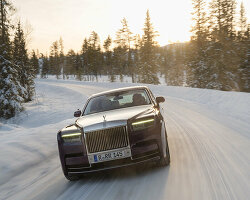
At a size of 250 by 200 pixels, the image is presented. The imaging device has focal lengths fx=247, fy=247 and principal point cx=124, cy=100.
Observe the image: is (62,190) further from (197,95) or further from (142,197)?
(197,95)

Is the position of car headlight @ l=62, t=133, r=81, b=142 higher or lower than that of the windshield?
lower

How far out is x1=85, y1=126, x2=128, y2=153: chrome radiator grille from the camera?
4.02 meters

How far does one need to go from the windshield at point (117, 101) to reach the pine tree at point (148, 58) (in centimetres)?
3827

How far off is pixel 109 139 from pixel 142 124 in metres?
0.61

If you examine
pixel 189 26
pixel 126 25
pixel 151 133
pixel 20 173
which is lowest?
pixel 20 173

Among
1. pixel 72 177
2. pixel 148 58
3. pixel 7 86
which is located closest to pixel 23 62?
pixel 7 86

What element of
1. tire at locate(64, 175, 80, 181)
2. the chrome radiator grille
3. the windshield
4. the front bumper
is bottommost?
tire at locate(64, 175, 80, 181)

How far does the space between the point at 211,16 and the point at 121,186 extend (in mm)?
38069

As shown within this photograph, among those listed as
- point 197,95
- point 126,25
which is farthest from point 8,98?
point 126,25

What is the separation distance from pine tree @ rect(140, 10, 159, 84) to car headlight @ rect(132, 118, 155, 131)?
3991cm

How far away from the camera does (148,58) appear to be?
1777 inches

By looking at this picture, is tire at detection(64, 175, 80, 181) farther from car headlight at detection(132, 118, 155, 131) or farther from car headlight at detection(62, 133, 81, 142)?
car headlight at detection(132, 118, 155, 131)

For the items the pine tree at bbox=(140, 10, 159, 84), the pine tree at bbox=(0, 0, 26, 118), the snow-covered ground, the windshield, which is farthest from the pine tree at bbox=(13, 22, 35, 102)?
the windshield

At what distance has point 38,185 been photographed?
4430 millimetres
